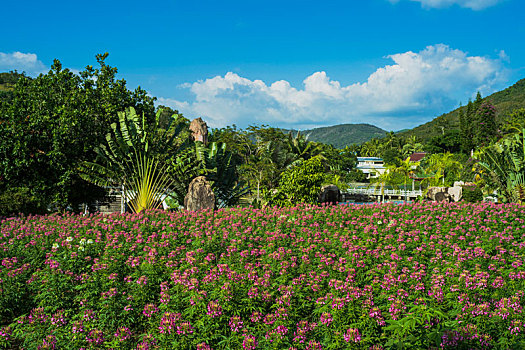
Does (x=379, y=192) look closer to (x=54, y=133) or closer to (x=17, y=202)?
(x=54, y=133)

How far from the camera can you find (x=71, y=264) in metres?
6.11

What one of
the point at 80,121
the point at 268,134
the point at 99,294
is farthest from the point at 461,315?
the point at 268,134

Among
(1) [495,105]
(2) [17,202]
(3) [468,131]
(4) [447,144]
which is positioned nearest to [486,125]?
(3) [468,131]

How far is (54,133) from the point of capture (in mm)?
13422

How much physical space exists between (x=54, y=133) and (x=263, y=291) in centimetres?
1210

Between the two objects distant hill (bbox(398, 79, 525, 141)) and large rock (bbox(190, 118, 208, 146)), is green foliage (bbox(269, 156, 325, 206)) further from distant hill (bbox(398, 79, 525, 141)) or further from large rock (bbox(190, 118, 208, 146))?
distant hill (bbox(398, 79, 525, 141))

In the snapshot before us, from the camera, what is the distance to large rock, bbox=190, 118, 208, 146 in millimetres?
16812

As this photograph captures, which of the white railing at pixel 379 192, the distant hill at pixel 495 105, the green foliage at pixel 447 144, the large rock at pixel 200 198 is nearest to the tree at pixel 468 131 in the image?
the green foliage at pixel 447 144

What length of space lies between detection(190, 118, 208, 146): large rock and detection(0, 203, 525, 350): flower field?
30.2 ft

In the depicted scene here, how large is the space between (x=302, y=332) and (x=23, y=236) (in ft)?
24.0

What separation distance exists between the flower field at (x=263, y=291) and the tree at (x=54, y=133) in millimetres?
6071

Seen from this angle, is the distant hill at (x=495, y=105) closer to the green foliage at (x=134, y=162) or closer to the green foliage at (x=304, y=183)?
the green foliage at (x=304, y=183)

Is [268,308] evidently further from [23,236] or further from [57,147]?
[57,147]

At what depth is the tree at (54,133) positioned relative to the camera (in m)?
13.2
